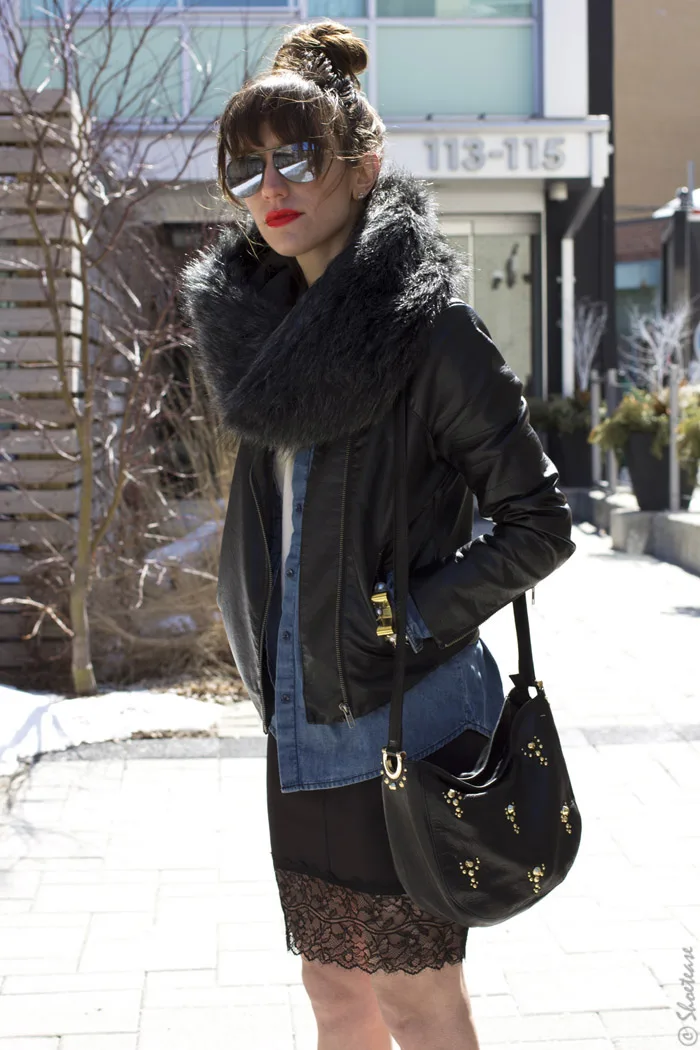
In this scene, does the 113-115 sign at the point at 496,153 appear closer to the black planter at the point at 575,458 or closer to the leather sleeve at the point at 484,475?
the black planter at the point at 575,458

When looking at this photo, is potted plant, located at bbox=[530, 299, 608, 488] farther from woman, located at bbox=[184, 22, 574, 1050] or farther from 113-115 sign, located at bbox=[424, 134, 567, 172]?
woman, located at bbox=[184, 22, 574, 1050]

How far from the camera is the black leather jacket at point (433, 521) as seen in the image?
66.8 inches

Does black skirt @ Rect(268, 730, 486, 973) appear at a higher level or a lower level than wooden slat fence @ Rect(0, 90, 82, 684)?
lower

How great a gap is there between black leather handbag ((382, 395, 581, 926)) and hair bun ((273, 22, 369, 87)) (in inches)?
22.6

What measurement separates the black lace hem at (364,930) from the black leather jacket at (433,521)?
279 millimetres

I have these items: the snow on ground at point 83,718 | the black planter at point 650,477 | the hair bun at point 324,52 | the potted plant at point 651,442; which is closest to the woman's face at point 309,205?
the hair bun at point 324,52

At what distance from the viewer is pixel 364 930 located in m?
1.78

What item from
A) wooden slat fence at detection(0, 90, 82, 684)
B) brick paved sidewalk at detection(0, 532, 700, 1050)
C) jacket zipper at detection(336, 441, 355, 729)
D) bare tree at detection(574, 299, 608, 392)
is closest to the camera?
jacket zipper at detection(336, 441, 355, 729)

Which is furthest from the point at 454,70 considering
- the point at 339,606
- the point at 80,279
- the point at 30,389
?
the point at 339,606

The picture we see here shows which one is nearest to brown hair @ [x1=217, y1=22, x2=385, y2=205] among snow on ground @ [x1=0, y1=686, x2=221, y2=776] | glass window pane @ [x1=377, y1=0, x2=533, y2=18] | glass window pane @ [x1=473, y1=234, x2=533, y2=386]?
snow on ground @ [x1=0, y1=686, x2=221, y2=776]

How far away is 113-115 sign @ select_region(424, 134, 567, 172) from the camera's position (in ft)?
41.8

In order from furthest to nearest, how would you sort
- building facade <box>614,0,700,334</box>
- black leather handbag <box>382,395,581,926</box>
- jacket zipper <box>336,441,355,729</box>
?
building facade <box>614,0,700,334</box> → jacket zipper <box>336,441,355,729</box> → black leather handbag <box>382,395,581,926</box>

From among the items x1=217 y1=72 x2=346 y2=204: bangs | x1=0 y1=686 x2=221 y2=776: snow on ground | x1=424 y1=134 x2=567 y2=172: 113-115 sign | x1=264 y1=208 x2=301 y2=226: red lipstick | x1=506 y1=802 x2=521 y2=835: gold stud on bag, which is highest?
x1=424 y1=134 x2=567 y2=172: 113-115 sign

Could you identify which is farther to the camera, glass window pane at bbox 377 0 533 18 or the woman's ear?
glass window pane at bbox 377 0 533 18
